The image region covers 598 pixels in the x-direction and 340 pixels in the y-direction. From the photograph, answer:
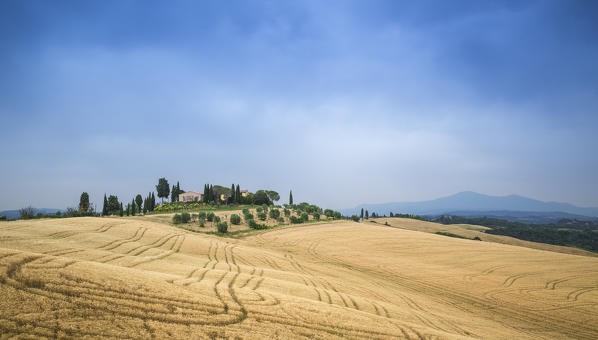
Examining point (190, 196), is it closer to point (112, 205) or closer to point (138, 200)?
point (138, 200)

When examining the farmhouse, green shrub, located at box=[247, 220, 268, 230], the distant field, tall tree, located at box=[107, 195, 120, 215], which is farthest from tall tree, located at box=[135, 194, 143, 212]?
the distant field

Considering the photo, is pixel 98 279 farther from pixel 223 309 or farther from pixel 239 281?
pixel 239 281

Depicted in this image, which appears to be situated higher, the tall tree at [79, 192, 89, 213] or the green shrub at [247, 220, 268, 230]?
the tall tree at [79, 192, 89, 213]

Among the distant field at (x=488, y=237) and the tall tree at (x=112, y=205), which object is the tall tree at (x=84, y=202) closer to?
the tall tree at (x=112, y=205)

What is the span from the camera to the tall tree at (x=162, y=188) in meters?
111

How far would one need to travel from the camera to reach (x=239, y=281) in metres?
11.2

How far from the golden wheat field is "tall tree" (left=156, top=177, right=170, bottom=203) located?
90868 millimetres

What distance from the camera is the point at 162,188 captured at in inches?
4375

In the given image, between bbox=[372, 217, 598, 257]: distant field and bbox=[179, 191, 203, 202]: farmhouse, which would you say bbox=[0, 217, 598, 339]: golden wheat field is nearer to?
bbox=[372, 217, 598, 257]: distant field

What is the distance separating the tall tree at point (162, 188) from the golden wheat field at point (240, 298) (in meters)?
90.9

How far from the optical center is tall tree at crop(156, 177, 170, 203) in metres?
111

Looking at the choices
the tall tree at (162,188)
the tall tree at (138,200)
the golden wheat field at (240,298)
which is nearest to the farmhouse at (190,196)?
the tall tree at (162,188)

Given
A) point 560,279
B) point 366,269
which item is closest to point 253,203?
point 366,269

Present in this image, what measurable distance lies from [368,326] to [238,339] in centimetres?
434
